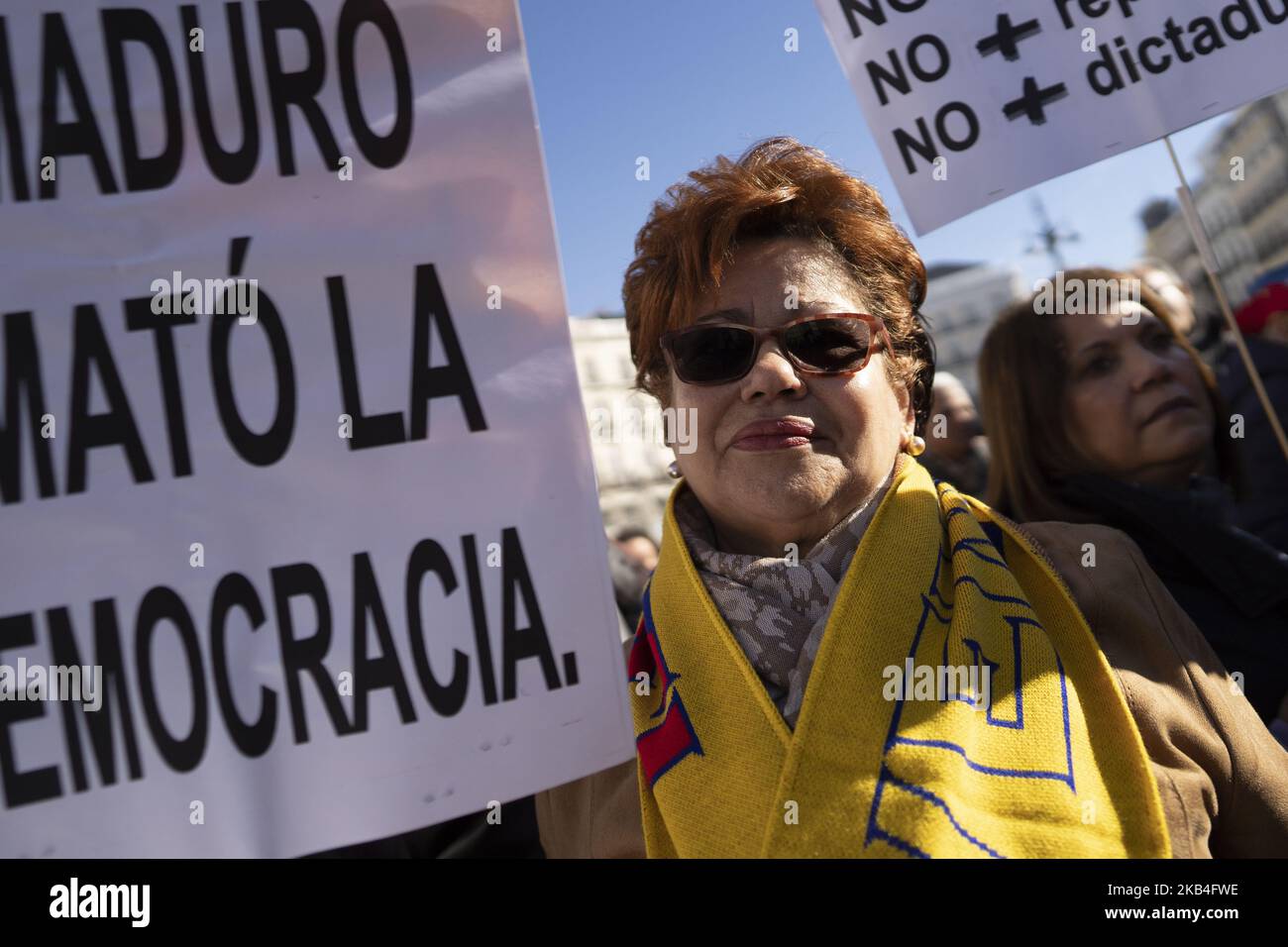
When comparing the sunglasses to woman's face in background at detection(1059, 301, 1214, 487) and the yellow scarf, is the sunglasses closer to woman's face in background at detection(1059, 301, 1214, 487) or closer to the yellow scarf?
the yellow scarf

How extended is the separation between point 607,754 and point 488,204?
82cm

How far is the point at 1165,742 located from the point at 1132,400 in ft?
3.81

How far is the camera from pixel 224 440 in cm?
134

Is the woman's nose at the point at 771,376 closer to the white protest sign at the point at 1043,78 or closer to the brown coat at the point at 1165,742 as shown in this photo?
the brown coat at the point at 1165,742

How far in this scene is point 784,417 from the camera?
73.8 inches

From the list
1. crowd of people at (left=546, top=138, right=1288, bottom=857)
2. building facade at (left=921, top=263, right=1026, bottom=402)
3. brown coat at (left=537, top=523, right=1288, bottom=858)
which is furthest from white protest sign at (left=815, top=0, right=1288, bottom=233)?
building facade at (left=921, top=263, right=1026, bottom=402)

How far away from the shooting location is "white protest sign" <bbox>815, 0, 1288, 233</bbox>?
242 centimetres

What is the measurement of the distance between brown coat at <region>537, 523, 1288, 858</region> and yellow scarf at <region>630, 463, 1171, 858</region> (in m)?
0.08

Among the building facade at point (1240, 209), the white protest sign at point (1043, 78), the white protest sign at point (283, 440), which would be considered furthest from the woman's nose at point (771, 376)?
the building facade at point (1240, 209)

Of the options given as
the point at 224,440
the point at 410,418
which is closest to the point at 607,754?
the point at 410,418
